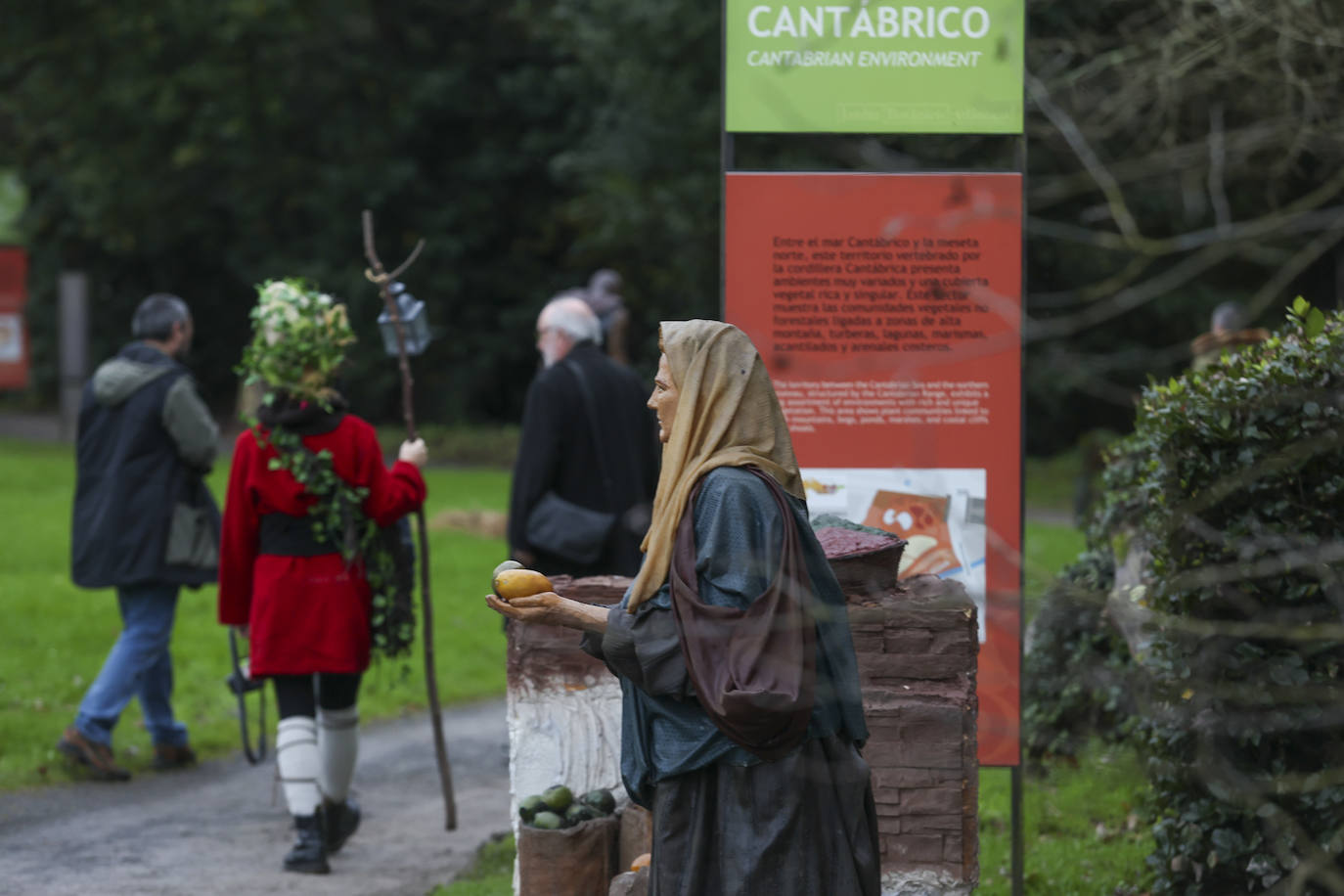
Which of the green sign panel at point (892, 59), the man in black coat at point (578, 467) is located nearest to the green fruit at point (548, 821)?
the man in black coat at point (578, 467)

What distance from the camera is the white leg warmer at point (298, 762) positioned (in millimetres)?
5766

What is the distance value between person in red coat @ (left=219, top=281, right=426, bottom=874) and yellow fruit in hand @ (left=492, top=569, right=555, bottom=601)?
2.40 metres

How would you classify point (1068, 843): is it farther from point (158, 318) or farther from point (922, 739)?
point (158, 318)

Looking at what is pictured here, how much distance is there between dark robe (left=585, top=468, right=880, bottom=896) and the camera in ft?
10.6

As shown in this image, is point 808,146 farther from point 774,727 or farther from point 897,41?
point 774,727

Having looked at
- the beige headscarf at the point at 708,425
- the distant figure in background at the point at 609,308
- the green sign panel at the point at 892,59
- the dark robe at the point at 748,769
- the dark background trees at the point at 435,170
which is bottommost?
the dark robe at the point at 748,769

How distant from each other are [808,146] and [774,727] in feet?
57.1

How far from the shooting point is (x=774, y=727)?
313 centimetres

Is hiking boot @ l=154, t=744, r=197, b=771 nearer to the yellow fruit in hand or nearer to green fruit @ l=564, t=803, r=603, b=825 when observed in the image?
green fruit @ l=564, t=803, r=603, b=825

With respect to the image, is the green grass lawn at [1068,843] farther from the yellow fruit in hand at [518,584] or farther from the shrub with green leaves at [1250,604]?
the yellow fruit in hand at [518,584]

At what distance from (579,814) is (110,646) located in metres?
5.89

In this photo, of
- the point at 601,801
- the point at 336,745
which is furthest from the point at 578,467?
the point at 601,801

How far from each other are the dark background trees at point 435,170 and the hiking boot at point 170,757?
12.2 meters

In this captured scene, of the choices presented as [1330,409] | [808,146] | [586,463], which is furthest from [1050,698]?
[808,146]
